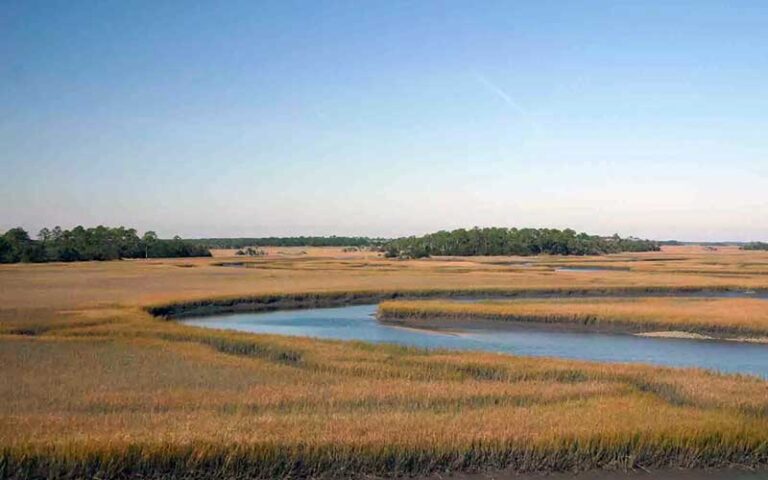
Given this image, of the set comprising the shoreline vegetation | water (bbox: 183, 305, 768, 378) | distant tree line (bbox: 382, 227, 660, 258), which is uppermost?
distant tree line (bbox: 382, 227, 660, 258)

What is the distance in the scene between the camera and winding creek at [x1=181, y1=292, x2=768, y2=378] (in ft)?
75.4

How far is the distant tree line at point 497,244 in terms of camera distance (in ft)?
420

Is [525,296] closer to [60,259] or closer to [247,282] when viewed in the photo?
[247,282]

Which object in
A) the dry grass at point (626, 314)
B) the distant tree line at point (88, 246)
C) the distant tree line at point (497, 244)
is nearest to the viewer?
the dry grass at point (626, 314)

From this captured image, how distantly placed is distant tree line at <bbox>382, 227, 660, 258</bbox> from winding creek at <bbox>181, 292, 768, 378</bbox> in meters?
85.5

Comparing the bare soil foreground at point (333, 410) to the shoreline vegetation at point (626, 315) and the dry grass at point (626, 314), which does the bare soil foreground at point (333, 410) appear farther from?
the dry grass at point (626, 314)

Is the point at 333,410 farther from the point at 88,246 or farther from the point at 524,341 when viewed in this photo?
the point at 88,246

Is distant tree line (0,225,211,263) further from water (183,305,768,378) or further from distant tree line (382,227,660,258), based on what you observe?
water (183,305,768,378)

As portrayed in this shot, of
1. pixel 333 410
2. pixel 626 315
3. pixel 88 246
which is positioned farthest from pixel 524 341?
pixel 88 246

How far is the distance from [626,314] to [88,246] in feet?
269

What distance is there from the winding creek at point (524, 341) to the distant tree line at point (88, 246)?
6171cm

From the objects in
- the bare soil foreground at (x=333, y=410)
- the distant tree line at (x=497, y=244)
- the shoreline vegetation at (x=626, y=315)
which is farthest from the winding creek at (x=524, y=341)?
the distant tree line at (x=497, y=244)

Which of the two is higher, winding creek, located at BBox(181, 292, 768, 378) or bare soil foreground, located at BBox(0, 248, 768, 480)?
bare soil foreground, located at BBox(0, 248, 768, 480)

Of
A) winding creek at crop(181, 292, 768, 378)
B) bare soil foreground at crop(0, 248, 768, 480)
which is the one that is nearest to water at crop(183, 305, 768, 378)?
winding creek at crop(181, 292, 768, 378)
